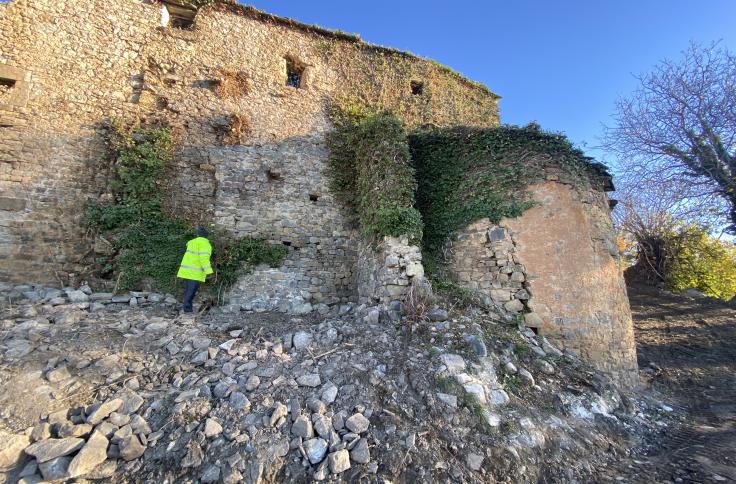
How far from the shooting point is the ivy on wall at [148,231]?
641cm

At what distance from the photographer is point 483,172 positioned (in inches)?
273

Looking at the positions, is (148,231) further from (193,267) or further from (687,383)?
(687,383)

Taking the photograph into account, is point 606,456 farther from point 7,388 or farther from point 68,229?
point 68,229

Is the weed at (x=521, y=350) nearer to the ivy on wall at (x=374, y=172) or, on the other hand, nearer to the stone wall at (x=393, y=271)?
the stone wall at (x=393, y=271)

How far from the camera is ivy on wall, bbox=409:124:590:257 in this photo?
6621 millimetres

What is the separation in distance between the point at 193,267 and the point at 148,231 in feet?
4.93

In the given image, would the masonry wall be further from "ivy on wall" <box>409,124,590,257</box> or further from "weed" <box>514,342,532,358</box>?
"weed" <box>514,342,532,358</box>

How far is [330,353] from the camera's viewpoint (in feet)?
14.8

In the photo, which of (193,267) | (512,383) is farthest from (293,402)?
(193,267)

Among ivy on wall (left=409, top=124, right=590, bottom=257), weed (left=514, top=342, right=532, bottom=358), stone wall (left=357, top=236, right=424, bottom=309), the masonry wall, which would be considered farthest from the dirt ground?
the masonry wall

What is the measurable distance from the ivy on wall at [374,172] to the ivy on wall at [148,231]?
6.56 feet

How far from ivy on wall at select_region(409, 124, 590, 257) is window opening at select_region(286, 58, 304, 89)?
409 centimetres

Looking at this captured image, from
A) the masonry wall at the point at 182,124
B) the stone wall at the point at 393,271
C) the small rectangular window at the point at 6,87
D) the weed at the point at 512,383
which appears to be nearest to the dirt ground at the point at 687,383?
the weed at the point at 512,383

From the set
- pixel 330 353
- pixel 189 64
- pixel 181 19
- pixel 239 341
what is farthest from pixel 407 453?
pixel 181 19
